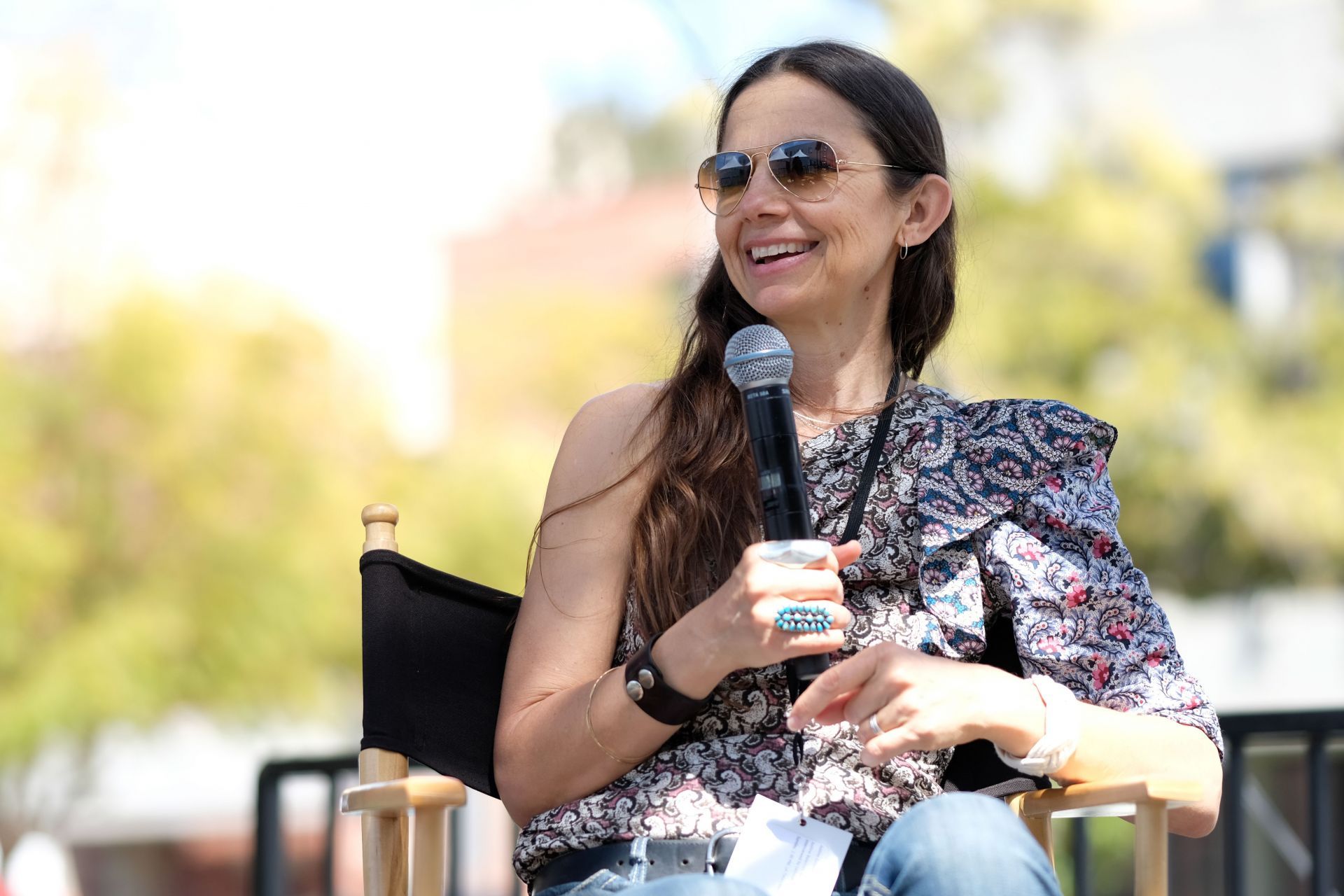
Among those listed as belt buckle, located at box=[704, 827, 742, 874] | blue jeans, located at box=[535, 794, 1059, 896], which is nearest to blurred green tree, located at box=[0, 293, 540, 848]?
belt buckle, located at box=[704, 827, 742, 874]

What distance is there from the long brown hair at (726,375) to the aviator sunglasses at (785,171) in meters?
0.14

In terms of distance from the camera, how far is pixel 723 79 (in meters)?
2.62

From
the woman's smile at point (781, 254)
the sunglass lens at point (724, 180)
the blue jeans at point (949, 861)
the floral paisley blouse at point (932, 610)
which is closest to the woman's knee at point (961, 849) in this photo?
the blue jeans at point (949, 861)

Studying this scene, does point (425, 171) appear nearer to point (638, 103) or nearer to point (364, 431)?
point (364, 431)

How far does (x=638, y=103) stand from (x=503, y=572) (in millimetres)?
29130

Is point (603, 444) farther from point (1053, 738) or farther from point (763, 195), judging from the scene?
point (1053, 738)

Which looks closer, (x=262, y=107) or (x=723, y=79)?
(x=723, y=79)

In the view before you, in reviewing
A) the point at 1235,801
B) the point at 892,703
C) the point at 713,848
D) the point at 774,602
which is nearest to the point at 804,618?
the point at 774,602

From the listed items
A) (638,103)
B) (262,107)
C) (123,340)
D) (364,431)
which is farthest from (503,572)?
(638,103)

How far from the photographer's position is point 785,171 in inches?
91.7

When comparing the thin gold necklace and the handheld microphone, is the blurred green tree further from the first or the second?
the handheld microphone

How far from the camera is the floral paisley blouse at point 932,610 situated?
6.98 feet

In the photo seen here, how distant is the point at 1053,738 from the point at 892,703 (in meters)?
0.29

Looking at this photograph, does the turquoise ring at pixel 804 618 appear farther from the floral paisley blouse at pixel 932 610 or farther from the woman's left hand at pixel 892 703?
the floral paisley blouse at pixel 932 610
